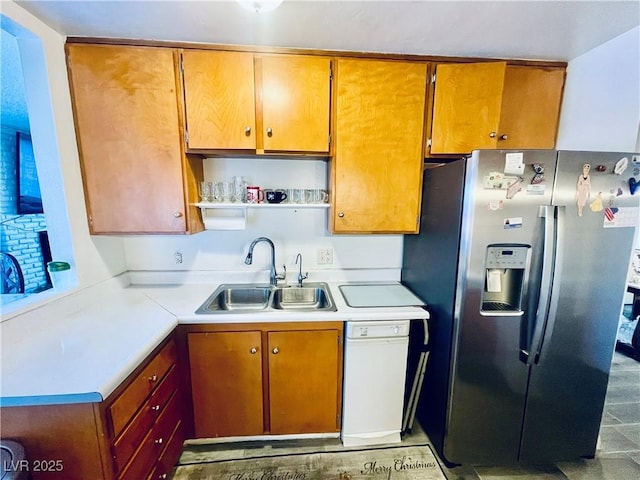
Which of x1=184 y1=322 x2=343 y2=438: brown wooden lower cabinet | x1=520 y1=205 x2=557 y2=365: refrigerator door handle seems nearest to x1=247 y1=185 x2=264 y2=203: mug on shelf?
x1=184 y1=322 x2=343 y2=438: brown wooden lower cabinet

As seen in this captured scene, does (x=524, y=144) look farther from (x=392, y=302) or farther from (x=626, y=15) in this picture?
(x=392, y=302)

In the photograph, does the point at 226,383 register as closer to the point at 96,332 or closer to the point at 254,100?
the point at 96,332

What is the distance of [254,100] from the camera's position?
4.95 ft

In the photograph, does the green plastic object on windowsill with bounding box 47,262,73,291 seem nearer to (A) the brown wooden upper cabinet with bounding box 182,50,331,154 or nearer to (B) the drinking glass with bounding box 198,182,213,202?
(B) the drinking glass with bounding box 198,182,213,202

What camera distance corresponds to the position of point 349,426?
163 centimetres

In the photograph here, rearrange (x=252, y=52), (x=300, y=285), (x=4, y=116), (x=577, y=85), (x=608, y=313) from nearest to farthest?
(x=608, y=313)
(x=252, y=52)
(x=577, y=85)
(x=300, y=285)
(x=4, y=116)

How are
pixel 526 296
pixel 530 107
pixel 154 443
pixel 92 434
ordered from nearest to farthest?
pixel 92 434
pixel 154 443
pixel 526 296
pixel 530 107

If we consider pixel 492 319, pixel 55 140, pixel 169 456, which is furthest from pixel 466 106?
pixel 169 456

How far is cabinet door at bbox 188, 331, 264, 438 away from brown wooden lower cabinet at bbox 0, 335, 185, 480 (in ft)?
1.08

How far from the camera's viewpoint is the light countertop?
2.91 feet

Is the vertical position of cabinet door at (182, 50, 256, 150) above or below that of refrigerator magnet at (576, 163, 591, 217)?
above

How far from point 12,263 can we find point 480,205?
288 centimetres

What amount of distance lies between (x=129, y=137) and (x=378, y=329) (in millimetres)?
1773

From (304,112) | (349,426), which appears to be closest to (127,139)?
(304,112)
